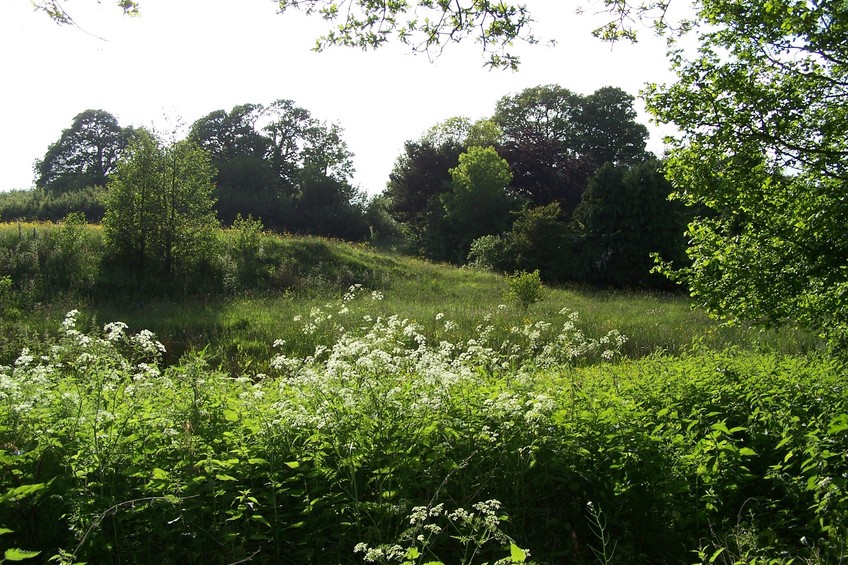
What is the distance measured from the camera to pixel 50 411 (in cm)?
377

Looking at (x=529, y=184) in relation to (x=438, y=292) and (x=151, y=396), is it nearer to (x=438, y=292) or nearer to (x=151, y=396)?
(x=438, y=292)

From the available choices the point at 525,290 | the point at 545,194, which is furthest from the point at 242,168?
the point at 525,290

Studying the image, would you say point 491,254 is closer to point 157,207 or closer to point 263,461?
point 157,207

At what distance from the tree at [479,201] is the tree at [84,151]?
24422mm

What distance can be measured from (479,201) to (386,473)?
3518 cm

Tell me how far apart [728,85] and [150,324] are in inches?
449

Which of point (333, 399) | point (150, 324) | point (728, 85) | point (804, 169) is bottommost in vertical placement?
point (150, 324)

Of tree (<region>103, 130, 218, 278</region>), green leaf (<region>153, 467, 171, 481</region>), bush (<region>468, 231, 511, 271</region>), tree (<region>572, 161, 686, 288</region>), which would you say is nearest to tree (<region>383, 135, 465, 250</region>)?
bush (<region>468, 231, 511, 271</region>)

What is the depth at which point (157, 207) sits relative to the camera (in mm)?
17891

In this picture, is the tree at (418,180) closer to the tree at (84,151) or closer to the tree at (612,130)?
the tree at (612,130)

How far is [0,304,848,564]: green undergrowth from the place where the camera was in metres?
3.18

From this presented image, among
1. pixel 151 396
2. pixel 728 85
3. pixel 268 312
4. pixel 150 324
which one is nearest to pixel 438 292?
pixel 268 312

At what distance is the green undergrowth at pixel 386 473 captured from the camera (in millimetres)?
3178

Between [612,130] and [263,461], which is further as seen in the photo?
[612,130]
